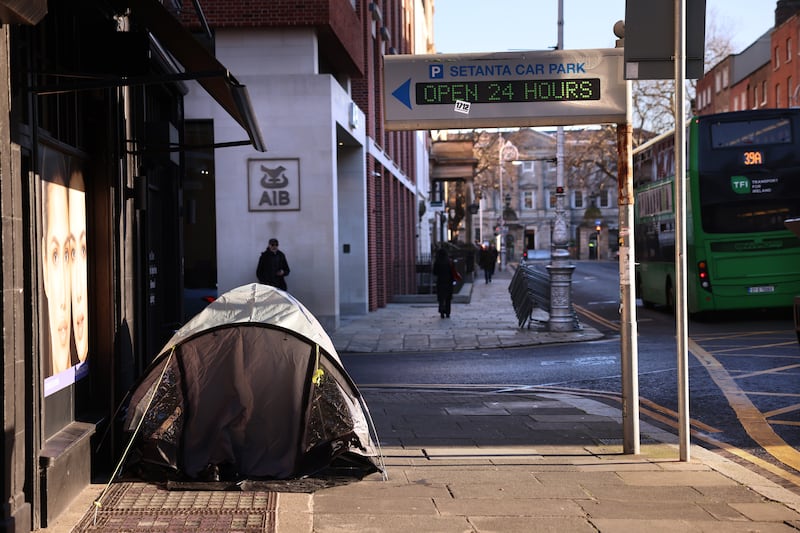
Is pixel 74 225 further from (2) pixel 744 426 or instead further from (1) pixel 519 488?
(2) pixel 744 426

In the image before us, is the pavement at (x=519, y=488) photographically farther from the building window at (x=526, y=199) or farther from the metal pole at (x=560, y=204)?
the building window at (x=526, y=199)

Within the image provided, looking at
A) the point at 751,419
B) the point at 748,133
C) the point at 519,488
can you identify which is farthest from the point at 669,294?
the point at 519,488

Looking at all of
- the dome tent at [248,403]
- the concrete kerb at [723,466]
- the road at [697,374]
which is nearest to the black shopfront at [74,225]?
the dome tent at [248,403]

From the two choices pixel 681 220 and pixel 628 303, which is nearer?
pixel 681 220

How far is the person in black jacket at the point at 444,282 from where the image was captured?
23438mm

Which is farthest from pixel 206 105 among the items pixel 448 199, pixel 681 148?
pixel 448 199

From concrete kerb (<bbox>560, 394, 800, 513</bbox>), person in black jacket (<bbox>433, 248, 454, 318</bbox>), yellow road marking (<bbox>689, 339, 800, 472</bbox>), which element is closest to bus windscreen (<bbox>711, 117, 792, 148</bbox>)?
person in black jacket (<bbox>433, 248, 454, 318</bbox>)

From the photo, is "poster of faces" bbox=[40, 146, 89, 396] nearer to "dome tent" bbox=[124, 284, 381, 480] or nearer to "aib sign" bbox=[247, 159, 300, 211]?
"dome tent" bbox=[124, 284, 381, 480]

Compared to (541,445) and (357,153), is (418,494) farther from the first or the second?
(357,153)

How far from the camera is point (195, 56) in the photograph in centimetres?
701

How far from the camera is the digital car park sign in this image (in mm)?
7848

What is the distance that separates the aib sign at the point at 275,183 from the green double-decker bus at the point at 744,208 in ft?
26.0

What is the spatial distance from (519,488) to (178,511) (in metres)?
2.26

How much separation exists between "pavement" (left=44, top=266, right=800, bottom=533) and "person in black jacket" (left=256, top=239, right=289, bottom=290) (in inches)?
333
